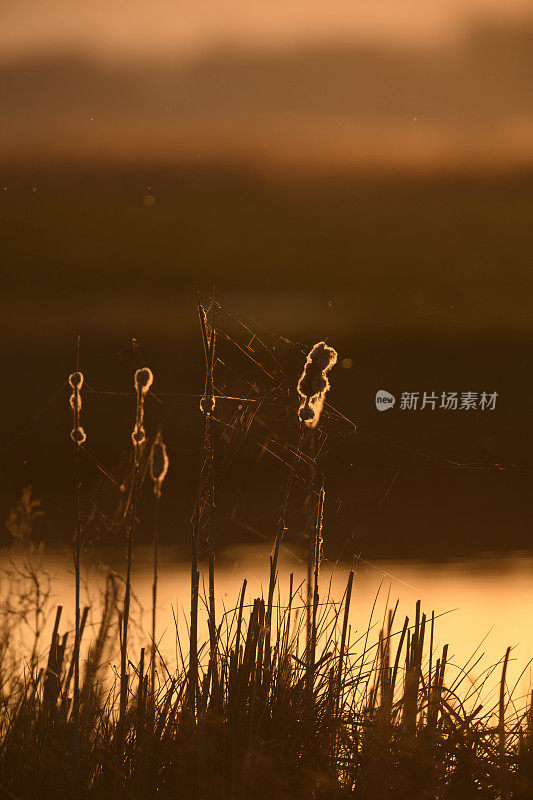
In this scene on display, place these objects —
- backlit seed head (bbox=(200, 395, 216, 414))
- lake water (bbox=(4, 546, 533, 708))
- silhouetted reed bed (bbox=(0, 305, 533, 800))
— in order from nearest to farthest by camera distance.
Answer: silhouetted reed bed (bbox=(0, 305, 533, 800)) → backlit seed head (bbox=(200, 395, 216, 414)) → lake water (bbox=(4, 546, 533, 708))

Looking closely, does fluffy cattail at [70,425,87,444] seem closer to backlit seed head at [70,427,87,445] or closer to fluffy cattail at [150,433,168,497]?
backlit seed head at [70,427,87,445]

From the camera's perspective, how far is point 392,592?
5.37 ft

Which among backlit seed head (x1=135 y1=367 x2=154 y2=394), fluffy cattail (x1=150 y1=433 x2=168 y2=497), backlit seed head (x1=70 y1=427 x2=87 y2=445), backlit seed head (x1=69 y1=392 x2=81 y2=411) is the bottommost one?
fluffy cattail (x1=150 y1=433 x2=168 y2=497)

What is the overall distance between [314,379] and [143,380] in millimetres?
248

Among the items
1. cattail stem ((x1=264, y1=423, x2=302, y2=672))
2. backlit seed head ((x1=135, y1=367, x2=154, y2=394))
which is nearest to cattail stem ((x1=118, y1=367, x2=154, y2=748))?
backlit seed head ((x1=135, y1=367, x2=154, y2=394))

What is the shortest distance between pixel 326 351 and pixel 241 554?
47 centimetres

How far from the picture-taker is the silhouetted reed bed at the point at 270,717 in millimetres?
1231

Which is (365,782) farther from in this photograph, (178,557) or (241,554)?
(178,557)

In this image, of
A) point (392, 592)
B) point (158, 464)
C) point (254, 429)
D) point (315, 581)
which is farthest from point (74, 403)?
point (392, 592)

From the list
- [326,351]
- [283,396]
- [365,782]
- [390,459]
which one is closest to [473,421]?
[390,459]

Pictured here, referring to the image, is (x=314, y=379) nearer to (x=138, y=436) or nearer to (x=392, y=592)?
(x=138, y=436)

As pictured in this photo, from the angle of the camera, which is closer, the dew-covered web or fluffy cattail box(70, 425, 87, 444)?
fluffy cattail box(70, 425, 87, 444)

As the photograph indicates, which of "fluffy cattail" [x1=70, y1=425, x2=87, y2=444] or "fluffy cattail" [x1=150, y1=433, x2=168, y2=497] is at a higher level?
"fluffy cattail" [x1=70, y1=425, x2=87, y2=444]

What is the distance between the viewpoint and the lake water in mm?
1476
